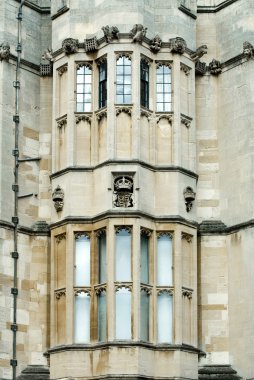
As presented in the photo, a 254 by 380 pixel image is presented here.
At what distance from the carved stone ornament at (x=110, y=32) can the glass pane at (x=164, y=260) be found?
431cm

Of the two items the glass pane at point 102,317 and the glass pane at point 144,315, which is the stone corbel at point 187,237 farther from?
the glass pane at point 102,317

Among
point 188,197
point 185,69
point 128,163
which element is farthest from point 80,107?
point 188,197

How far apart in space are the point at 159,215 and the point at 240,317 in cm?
268

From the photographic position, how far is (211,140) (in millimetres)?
26953

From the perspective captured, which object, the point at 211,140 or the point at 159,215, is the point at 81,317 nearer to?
the point at 159,215

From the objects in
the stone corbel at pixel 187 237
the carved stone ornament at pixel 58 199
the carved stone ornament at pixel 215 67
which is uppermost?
the carved stone ornament at pixel 215 67

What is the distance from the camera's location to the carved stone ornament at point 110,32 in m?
25.8

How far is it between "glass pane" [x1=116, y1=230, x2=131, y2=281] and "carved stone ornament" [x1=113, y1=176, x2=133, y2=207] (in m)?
0.59

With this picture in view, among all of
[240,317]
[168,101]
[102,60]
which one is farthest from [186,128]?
[240,317]

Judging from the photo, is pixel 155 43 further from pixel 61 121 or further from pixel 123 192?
pixel 123 192

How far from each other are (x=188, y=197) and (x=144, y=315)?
2745mm

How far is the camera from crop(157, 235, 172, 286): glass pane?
2517 cm

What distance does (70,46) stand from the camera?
2625 centimetres

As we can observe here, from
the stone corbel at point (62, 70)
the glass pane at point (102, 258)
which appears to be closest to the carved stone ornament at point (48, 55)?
the stone corbel at point (62, 70)
